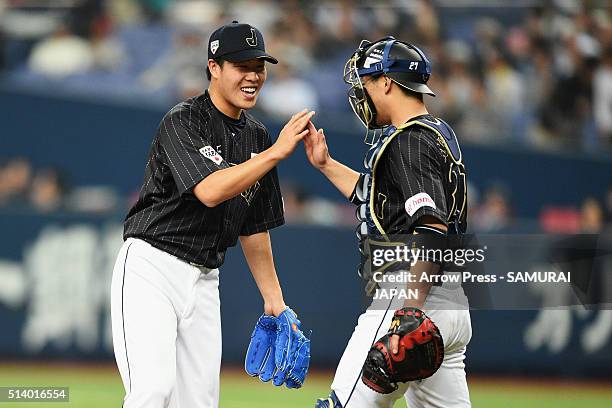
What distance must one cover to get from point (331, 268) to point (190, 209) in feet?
17.4

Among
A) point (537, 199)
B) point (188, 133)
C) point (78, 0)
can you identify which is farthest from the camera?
point (78, 0)

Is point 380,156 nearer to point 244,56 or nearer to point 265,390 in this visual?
Answer: point 244,56

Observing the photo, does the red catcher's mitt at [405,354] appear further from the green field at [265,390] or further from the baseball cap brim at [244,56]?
the green field at [265,390]

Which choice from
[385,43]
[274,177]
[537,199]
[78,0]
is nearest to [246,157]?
[274,177]

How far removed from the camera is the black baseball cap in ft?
16.4

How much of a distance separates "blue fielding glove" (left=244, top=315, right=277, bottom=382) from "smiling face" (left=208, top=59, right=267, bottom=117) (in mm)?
Result: 1170

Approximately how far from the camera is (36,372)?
961cm

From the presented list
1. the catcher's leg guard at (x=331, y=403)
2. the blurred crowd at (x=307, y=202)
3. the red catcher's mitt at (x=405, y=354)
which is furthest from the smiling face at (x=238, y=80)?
the blurred crowd at (x=307, y=202)

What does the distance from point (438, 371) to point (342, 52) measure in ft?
26.7

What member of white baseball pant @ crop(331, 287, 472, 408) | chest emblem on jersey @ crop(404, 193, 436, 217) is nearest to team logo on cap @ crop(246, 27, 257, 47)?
chest emblem on jersey @ crop(404, 193, 436, 217)

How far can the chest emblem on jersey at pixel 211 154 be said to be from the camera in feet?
15.9

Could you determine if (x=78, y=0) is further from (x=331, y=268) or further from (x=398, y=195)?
(x=398, y=195)

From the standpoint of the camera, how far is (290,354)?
5.20 m

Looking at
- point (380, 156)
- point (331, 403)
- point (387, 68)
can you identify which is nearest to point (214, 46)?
point (387, 68)
